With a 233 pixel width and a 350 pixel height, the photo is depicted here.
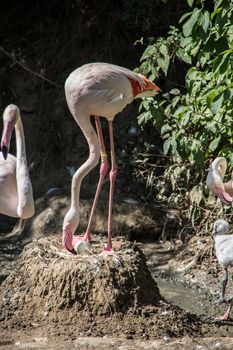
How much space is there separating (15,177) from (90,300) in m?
1.39

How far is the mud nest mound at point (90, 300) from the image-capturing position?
539 cm

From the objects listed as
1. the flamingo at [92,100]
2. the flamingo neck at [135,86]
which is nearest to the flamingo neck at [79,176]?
the flamingo at [92,100]

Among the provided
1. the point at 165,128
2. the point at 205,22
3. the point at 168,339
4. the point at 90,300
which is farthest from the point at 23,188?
the point at 205,22

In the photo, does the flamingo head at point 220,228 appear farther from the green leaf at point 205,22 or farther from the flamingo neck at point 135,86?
the green leaf at point 205,22

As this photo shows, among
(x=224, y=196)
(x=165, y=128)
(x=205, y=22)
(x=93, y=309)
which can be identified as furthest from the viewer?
(x=165, y=128)

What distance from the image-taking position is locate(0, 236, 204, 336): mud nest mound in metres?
5.39

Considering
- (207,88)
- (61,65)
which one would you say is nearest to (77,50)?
(61,65)

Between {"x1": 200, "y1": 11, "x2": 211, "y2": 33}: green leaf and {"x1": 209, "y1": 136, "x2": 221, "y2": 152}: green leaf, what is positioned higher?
{"x1": 200, "y1": 11, "x2": 211, "y2": 33}: green leaf

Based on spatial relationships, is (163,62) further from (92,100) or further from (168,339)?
(168,339)

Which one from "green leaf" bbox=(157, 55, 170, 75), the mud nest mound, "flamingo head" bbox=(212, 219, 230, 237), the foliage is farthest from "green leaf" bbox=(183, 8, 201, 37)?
the mud nest mound

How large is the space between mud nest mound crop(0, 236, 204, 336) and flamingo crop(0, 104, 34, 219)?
460 mm

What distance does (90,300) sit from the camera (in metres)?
5.51

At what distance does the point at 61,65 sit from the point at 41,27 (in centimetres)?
66

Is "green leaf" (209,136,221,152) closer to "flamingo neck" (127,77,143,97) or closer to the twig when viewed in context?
"flamingo neck" (127,77,143,97)
